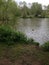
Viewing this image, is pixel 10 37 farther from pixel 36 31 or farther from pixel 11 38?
pixel 36 31

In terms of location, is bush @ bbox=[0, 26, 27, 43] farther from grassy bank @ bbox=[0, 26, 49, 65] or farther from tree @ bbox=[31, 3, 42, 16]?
tree @ bbox=[31, 3, 42, 16]

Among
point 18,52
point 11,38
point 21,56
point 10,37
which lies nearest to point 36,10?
point 10,37

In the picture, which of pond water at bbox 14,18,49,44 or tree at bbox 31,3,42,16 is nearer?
pond water at bbox 14,18,49,44

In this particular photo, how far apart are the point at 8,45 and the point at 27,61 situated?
132 inches

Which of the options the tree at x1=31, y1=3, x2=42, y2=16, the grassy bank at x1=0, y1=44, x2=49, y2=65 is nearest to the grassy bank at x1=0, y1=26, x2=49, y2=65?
the grassy bank at x1=0, y1=44, x2=49, y2=65

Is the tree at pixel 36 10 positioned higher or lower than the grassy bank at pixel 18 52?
lower

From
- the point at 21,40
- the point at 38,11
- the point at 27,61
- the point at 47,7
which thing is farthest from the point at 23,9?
the point at 27,61

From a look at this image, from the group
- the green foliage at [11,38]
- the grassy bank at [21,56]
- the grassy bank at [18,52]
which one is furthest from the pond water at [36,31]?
the grassy bank at [21,56]

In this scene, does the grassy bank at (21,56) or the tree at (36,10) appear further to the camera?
the tree at (36,10)

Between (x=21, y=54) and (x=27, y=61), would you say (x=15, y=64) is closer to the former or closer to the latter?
(x=27, y=61)

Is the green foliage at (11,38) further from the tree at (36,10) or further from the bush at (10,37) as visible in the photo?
the tree at (36,10)

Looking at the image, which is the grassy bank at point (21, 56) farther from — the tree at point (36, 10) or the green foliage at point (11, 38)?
the tree at point (36, 10)

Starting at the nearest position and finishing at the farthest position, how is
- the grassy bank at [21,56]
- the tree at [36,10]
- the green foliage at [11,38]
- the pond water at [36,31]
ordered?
the grassy bank at [21,56]
the green foliage at [11,38]
the pond water at [36,31]
the tree at [36,10]

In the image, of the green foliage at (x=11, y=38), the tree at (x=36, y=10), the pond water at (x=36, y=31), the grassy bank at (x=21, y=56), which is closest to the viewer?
the grassy bank at (x=21, y=56)
